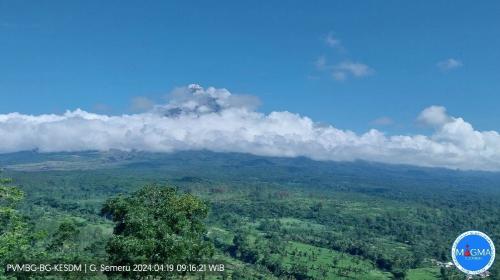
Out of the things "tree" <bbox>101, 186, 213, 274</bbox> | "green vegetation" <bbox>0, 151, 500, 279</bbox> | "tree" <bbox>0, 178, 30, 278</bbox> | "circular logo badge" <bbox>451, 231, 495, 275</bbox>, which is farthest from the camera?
"green vegetation" <bbox>0, 151, 500, 279</bbox>

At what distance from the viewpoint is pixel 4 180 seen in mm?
27922

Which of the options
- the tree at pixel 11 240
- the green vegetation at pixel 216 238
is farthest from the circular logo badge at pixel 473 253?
the tree at pixel 11 240

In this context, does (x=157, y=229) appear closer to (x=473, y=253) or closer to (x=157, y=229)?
(x=157, y=229)

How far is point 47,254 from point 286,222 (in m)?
160

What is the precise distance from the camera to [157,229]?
1136 inches

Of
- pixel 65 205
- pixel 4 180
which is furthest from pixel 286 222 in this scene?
pixel 4 180

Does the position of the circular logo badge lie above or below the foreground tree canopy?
above

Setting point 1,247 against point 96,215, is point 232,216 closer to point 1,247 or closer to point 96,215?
point 96,215

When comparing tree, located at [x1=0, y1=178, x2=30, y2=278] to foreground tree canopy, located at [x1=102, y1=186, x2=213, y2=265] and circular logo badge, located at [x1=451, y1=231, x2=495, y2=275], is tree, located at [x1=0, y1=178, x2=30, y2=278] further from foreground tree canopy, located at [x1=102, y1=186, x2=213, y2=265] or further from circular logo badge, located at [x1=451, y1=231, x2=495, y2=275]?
circular logo badge, located at [x1=451, y1=231, x2=495, y2=275]

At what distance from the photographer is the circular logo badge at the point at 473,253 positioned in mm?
11125

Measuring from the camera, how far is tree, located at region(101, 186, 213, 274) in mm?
26891

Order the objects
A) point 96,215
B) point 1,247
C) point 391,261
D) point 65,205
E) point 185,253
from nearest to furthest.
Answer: point 1,247 → point 185,253 → point 391,261 → point 96,215 → point 65,205

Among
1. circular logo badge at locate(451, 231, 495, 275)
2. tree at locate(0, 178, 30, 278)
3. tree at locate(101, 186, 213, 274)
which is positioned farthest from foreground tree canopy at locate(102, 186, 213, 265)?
circular logo badge at locate(451, 231, 495, 275)

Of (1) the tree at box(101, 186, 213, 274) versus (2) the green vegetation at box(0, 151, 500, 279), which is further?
(2) the green vegetation at box(0, 151, 500, 279)
